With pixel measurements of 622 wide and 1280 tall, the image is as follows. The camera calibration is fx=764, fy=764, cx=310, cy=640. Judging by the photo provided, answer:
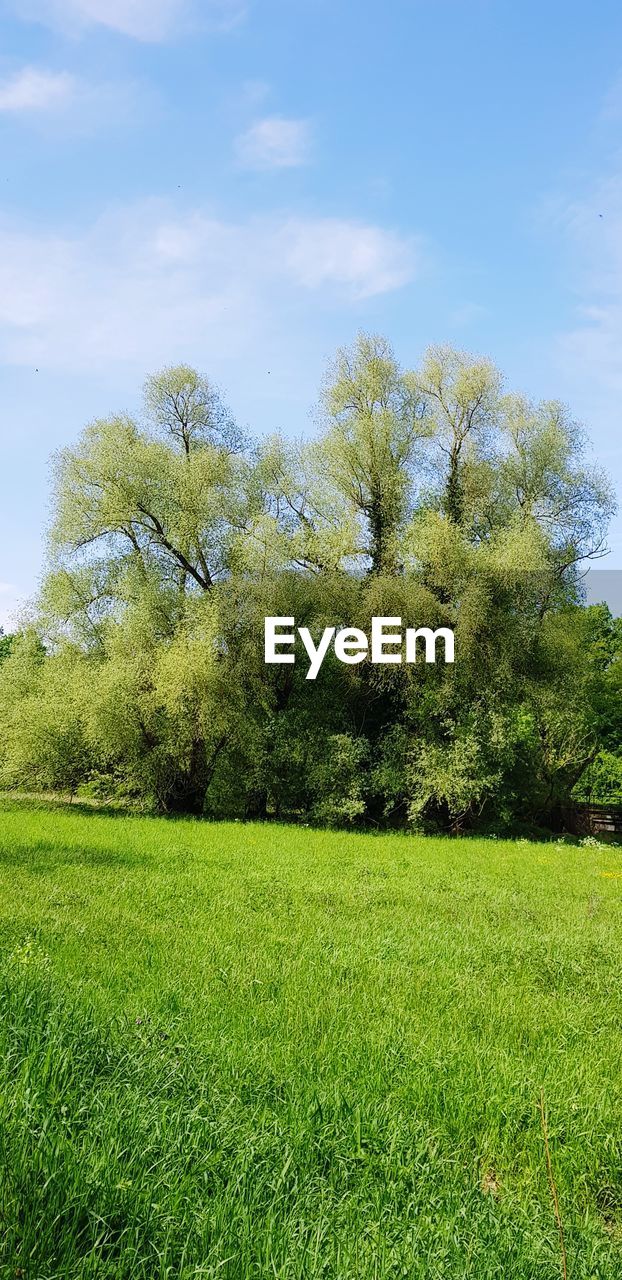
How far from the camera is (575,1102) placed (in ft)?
17.1

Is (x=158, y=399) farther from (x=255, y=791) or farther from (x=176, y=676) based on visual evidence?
(x=255, y=791)

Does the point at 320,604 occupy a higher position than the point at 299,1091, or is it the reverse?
the point at 320,604

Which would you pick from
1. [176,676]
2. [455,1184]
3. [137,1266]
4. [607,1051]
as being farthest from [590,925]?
[176,676]

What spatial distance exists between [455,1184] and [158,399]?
30.2 meters

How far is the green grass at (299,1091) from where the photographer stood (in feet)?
9.96
